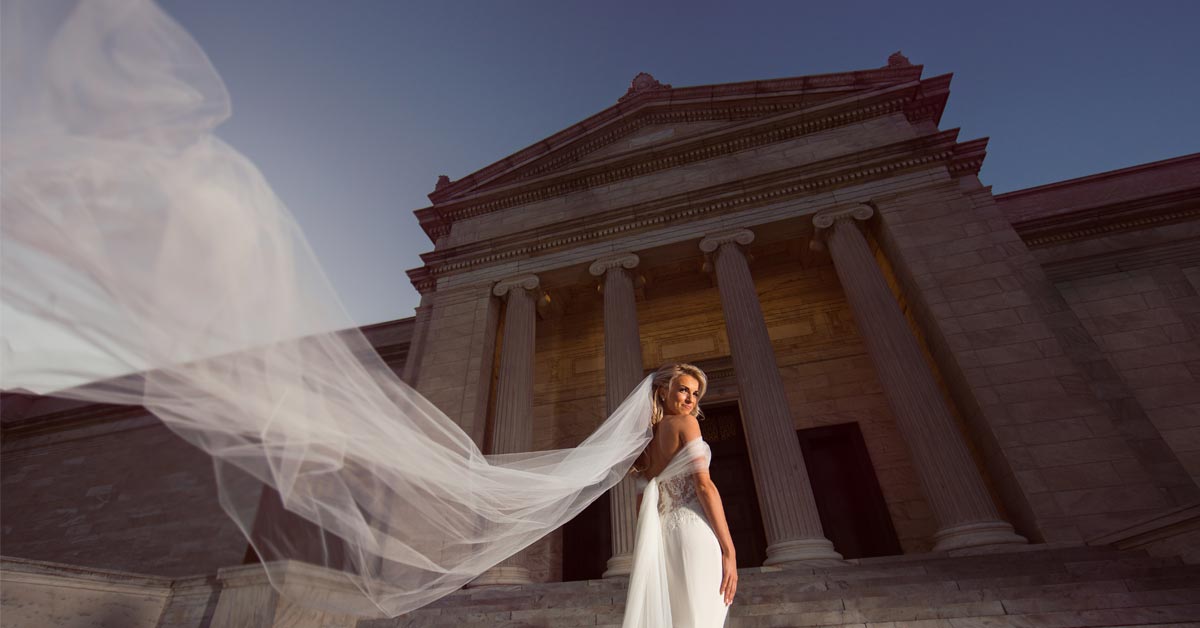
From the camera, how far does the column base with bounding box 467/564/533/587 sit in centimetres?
827

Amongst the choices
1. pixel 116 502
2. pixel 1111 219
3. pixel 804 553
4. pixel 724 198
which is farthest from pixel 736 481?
pixel 116 502

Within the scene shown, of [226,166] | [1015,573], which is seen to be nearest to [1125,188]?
[1015,573]

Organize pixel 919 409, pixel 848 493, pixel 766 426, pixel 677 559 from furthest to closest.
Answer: pixel 848 493 < pixel 766 426 < pixel 919 409 < pixel 677 559

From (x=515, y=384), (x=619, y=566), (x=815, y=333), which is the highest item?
(x=815, y=333)

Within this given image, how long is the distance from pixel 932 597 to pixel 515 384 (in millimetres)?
7850

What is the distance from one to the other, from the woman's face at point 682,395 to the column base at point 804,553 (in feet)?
15.7

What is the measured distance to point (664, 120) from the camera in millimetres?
14742

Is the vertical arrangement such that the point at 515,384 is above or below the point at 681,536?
above

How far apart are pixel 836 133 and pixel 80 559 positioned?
81.6ft

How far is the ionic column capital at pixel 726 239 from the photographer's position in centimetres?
1142

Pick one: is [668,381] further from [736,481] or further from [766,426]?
[736,481]

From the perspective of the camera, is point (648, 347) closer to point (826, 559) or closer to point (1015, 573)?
point (826, 559)

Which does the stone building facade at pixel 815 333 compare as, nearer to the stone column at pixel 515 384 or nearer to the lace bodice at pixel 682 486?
the stone column at pixel 515 384

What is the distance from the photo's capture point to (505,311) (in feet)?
42.0
